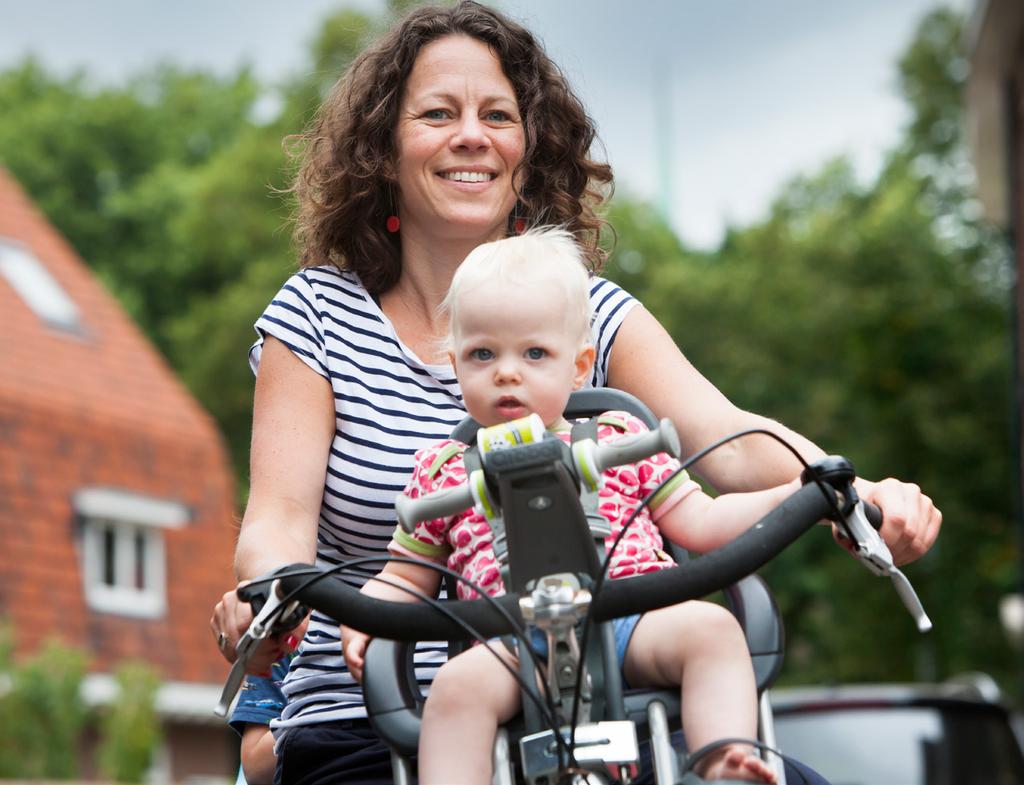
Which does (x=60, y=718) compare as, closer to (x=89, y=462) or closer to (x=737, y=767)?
(x=89, y=462)

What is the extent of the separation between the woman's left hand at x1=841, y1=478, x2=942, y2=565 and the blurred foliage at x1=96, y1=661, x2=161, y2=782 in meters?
18.2

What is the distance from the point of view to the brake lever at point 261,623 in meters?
2.68

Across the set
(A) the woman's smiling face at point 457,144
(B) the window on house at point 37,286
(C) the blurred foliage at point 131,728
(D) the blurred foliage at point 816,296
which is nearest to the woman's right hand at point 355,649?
(A) the woman's smiling face at point 457,144

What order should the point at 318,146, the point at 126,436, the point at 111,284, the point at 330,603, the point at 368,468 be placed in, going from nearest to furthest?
the point at 330,603 → the point at 368,468 → the point at 318,146 → the point at 126,436 → the point at 111,284

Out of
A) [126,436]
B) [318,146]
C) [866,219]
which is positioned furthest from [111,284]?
[318,146]

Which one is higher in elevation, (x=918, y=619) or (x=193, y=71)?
(x=193, y=71)

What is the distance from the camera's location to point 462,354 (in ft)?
9.50

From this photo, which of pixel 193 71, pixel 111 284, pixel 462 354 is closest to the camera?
pixel 462 354

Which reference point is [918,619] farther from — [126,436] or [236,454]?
[236,454]

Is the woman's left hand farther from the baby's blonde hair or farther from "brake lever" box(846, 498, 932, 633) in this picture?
the baby's blonde hair

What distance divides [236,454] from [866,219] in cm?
1121

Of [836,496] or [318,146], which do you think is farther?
[318,146]

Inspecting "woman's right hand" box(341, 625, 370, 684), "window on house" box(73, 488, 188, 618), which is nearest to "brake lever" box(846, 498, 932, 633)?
"woman's right hand" box(341, 625, 370, 684)

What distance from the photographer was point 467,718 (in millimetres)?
2602
